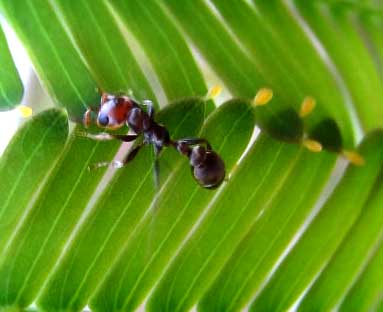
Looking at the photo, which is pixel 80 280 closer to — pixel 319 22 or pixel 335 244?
pixel 335 244

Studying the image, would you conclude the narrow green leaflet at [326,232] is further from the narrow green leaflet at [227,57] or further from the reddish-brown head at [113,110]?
the reddish-brown head at [113,110]

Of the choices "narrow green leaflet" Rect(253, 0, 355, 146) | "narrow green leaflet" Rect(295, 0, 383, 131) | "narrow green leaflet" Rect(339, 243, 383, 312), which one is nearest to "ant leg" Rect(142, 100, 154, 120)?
"narrow green leaflet" Rect(253, 0, 355, 146)

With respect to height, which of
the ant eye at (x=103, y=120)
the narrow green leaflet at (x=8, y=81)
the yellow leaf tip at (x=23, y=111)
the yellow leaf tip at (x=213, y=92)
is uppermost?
the yellow leaf tip at (x=213, y=92)

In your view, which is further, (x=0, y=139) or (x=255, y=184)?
(x=0, y=139)

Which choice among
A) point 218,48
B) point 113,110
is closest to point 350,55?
point 218,48

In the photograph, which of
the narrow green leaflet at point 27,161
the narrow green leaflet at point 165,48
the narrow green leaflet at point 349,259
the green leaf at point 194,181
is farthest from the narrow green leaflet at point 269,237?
the narrow green leaflet at point 27,161

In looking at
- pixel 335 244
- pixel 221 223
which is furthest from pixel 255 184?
pixel 335 244
